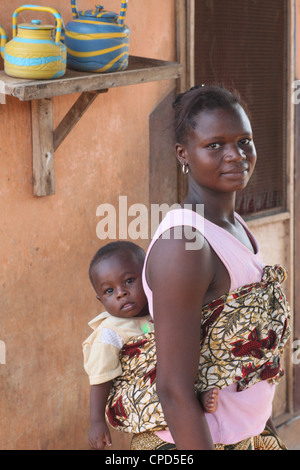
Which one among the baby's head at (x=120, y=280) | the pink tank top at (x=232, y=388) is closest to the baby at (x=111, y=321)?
the baby's head at (x=120, y=280)

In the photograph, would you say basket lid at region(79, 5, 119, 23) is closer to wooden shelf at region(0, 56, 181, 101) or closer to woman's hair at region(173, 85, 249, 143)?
wooden shelf at region(0, 56, 181, 101)

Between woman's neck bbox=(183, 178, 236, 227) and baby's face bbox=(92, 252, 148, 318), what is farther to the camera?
baby's face bbox=(92, 252, 148, 318)

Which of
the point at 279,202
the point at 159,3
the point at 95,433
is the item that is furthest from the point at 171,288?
the point at 279,202

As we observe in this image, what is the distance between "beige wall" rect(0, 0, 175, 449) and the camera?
8.84 ft

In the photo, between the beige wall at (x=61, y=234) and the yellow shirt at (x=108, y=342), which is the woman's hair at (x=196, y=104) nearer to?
the yellow shirt at (x=108, y=342)

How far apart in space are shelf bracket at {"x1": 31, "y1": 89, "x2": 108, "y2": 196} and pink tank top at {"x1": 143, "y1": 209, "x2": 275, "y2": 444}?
3.80 feet

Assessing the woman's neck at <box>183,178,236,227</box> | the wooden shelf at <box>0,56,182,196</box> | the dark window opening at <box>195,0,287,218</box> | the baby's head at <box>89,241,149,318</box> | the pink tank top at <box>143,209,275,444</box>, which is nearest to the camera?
the pink tank top at <box>143,209,275,444</box>

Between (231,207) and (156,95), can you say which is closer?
(231,207)

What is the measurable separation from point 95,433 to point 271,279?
0.75 meters

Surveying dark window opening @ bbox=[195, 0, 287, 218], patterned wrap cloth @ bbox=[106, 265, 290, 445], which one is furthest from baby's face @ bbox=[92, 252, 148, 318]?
dark window opening @ bbox=[195, 0, 287, 218]

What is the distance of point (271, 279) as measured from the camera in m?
1.72

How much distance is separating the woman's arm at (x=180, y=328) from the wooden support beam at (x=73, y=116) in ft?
4.16

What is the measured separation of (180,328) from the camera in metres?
1.51

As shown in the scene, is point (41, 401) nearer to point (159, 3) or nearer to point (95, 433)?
point (95, 433)
